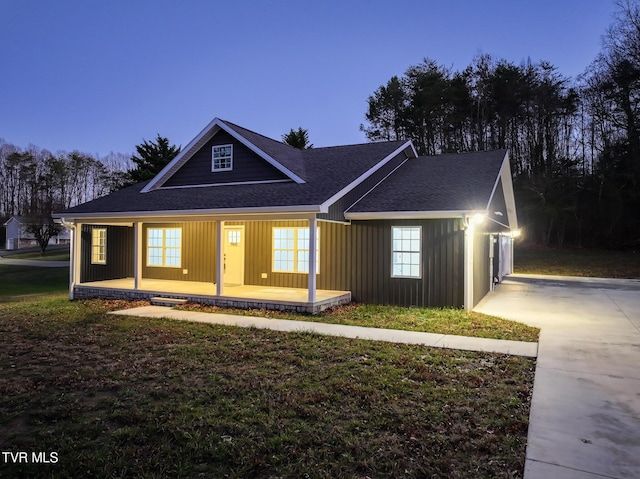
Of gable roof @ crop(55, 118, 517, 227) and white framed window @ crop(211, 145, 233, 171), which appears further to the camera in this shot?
white framed window @ crop(211, 145, 233, 171)

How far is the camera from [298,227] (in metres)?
11.9

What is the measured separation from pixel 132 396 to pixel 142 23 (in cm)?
3757

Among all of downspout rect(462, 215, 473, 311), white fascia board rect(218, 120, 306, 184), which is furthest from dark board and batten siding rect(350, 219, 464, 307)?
white fascia board rect(218, 120, 306, 184)

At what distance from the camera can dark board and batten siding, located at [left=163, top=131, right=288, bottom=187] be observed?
12.2 meters

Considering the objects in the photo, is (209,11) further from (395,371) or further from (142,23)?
(395,371)

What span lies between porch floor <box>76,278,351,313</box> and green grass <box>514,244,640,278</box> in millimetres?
15816

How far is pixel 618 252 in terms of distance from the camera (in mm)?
26562

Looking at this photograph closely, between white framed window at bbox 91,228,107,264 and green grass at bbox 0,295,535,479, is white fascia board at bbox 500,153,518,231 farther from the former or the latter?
white framed window at bbox 91,228,107,264

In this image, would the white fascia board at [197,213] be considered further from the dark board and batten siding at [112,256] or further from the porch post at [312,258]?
the dark board and batten siding at [112,256]

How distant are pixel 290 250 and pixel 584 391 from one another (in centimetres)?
849

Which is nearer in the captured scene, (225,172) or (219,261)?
(219,261)

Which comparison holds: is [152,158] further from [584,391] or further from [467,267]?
[584,391]

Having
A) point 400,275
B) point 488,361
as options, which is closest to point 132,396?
point 488,361
